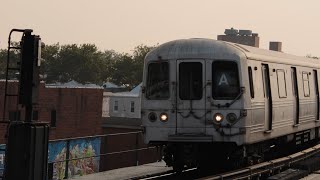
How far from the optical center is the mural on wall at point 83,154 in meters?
40.5

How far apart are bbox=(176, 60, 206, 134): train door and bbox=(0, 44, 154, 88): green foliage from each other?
119223 mm

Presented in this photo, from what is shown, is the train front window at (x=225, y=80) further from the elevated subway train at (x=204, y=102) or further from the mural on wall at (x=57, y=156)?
the mural on wall at (x=57, y=156)

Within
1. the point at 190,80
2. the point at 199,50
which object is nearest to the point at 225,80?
the point at 190,80

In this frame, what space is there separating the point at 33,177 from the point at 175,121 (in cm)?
576

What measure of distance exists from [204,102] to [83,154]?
2699 centimetres

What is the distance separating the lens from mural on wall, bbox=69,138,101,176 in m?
40.5

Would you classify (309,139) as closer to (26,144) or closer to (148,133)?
(148,133)

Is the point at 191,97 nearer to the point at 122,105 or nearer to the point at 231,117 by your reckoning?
the point at 231,117

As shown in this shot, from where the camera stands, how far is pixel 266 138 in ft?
52.2

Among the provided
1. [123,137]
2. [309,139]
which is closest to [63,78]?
[123,137]

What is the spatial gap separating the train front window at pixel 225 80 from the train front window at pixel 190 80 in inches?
12.6

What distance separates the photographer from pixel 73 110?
52.0 m

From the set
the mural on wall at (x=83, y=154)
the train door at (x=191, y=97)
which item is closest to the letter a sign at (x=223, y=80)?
the train door at (x=191, y=97)

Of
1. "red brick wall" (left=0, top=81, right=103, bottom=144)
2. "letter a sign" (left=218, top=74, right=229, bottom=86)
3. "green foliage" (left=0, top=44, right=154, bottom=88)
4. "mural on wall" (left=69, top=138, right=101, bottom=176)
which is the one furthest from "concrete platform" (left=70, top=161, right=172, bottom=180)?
"green foliage" (left=0, top=44, right=154, bottom=88)
